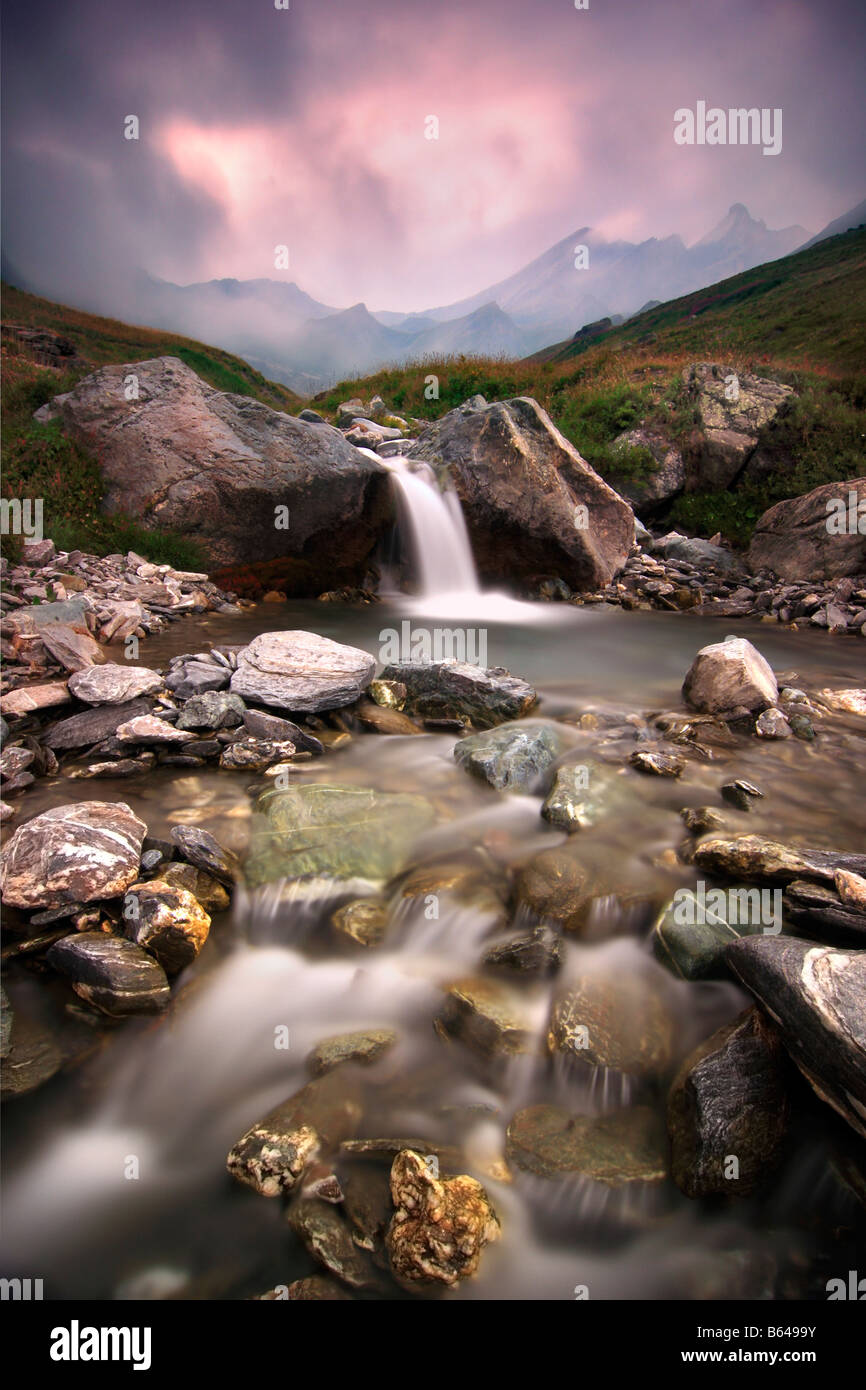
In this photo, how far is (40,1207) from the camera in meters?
2.54

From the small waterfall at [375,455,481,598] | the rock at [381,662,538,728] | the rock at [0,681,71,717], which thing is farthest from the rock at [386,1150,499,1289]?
the small waterfall at [375,455,481,598]

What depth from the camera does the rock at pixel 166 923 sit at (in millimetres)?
3381

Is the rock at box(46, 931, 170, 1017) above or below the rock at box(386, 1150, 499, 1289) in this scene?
above

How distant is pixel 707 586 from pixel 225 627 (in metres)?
10.5

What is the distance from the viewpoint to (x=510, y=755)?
5.38m

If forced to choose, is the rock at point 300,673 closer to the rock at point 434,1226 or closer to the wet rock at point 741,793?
the wet rock at point 741,793

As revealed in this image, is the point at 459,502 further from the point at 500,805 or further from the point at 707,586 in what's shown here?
the point at 500,805

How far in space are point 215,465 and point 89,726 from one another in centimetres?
670

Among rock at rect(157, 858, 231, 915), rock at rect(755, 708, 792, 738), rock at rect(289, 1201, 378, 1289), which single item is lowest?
rock at rect(289, 1201, 378, 1289)

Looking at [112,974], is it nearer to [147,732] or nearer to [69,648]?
[147,732]

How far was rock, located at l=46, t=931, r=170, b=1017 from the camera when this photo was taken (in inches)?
124

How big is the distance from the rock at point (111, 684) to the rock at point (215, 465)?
538cm

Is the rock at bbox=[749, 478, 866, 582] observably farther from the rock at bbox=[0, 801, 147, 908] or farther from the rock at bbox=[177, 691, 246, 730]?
the rock at bbox=[0, 801, 147, 908]

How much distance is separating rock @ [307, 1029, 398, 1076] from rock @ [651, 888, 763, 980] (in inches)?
61.4
